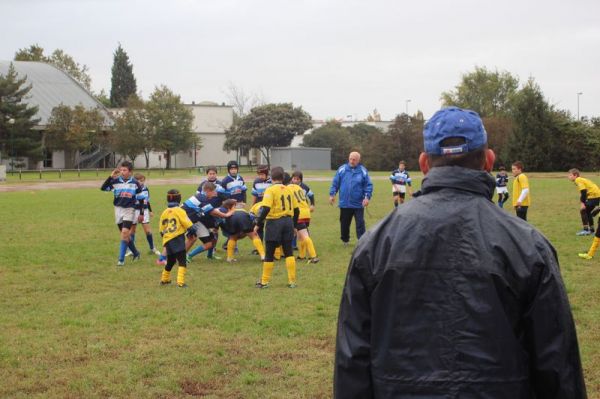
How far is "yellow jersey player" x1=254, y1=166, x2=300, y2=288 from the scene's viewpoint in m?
10.6

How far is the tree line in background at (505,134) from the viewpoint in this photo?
183ft

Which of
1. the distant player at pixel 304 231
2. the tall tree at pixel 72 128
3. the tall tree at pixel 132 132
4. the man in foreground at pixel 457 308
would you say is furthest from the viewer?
the tall tree at pixel 132 132

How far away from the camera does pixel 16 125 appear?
2368 inches

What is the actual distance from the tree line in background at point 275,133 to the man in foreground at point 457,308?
56532 mm

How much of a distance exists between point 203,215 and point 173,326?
508 cm

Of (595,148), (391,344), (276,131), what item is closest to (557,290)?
(391,344)

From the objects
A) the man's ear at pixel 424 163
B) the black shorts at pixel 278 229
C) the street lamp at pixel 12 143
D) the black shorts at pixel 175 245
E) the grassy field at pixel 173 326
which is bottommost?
the grassy field at pixel 173 326

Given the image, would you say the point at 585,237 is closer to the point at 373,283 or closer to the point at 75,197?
the point at 373,283

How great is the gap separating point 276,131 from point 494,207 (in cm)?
6963

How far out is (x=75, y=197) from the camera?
107 feet

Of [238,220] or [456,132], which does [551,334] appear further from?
[238,220]

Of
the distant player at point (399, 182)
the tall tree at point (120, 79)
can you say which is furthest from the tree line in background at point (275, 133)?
the distant player at point (399, 182)


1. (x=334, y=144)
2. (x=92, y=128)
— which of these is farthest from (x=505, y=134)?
(x=92, y=128)

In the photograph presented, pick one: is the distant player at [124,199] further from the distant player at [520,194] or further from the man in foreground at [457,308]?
the man in foreground at [457,308]
